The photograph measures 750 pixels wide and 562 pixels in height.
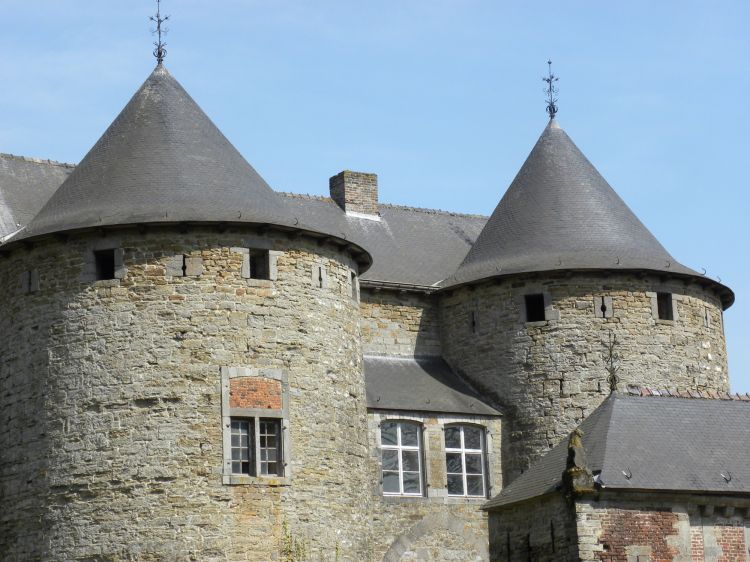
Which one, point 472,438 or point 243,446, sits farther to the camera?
point 472,438

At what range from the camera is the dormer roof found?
34000mm

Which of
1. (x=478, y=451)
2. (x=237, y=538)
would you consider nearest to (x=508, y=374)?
(x=478, y=451)

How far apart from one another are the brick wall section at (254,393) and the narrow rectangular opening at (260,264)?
1.86 meters

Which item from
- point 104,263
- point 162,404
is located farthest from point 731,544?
point 104,263

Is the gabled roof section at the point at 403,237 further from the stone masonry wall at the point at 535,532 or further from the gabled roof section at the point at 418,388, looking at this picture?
the stone masonry wall at the point at 535,532

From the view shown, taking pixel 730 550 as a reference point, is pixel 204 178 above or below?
above

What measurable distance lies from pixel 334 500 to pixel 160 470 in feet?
10.1

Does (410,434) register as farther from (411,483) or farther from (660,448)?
(660,448)

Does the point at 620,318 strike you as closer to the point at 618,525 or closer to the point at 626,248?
the point at 626,248

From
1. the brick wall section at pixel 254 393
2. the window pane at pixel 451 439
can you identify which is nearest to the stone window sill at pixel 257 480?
the brick wall section at pixel 254 393

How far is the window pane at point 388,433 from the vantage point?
3250 centimetres

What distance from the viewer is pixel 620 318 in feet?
110

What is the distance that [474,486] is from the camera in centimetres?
3325

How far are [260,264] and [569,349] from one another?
708cm
